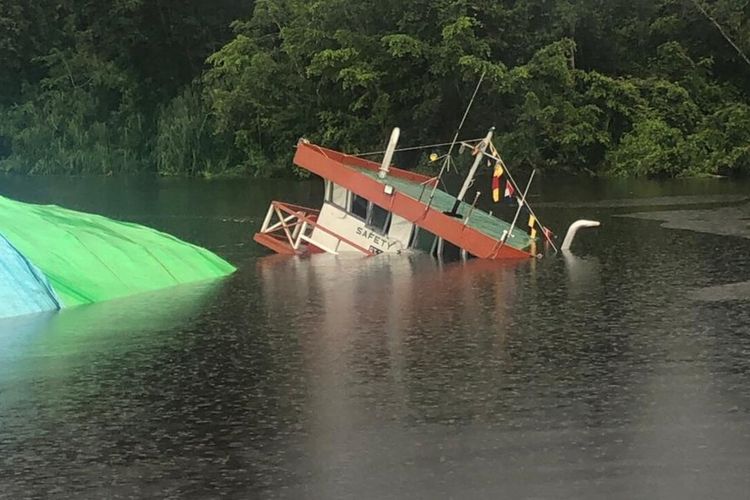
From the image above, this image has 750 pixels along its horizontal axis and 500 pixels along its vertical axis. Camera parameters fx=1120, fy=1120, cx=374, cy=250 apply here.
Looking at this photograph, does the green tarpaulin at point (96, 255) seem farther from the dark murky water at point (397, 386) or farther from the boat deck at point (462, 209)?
the boat deck at point (462, 209)

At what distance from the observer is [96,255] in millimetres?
17641

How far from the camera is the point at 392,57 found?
45.2 metres

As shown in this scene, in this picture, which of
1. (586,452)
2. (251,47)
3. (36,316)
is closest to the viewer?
(586,452)

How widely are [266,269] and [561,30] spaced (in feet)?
99.1

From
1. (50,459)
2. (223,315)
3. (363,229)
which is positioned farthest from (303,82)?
(50,459)

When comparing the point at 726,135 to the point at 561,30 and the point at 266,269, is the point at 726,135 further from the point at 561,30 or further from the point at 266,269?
the point at 266,269

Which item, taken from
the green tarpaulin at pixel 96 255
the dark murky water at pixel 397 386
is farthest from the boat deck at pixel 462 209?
the green tarpaulin at pixel 96 255

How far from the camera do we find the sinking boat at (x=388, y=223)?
70.1 feet

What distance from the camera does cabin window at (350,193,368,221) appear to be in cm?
2250

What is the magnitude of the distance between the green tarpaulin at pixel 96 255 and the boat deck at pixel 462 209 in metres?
4.72

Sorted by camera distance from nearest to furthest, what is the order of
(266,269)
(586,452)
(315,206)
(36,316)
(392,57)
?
(586,452), (36,316), (266,269), (315,206), (392,57)

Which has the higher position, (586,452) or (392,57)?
(392,57)

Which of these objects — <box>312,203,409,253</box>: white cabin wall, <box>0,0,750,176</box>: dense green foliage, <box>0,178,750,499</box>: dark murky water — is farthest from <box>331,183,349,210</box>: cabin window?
<box>0,0,750,176</box>: dense green foliage

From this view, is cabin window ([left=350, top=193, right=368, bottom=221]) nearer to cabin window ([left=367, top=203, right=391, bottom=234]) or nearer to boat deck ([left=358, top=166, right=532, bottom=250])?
cabin window ([left=367, top=203, right=391, bottom=234])
